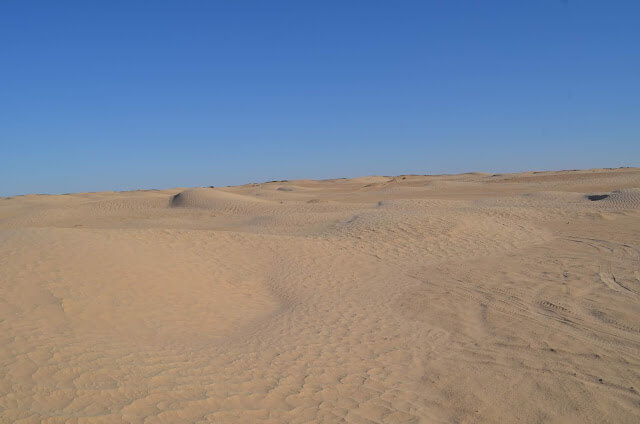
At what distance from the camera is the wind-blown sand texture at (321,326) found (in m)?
4.47

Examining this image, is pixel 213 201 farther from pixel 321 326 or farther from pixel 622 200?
pixel 622 200

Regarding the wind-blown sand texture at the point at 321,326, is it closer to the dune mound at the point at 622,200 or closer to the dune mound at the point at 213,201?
the dune mound at the point at 622,200

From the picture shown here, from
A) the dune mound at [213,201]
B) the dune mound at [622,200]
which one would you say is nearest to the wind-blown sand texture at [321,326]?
the dune mound at [622,200]

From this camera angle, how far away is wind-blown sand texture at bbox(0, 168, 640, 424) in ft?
14.7

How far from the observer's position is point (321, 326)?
7.16m

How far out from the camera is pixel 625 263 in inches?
400

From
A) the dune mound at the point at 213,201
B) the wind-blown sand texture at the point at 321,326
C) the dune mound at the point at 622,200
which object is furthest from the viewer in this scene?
the dune mound at the point at 213,201

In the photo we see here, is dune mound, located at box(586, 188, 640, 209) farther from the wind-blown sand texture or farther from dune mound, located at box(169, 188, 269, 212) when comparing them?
dune mound, located at box(169, 188, 269, 212)

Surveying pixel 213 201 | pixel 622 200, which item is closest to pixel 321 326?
pixel 622 200

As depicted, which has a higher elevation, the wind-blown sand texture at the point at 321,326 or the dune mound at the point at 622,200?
the dune mound at the point at 622,200

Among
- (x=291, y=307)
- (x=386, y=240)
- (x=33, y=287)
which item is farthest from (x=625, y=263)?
(x=33, y=287)

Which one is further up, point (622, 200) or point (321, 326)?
point (622, 200)

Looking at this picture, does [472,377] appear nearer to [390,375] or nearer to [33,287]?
[390,375]

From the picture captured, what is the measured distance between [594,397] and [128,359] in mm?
5112
